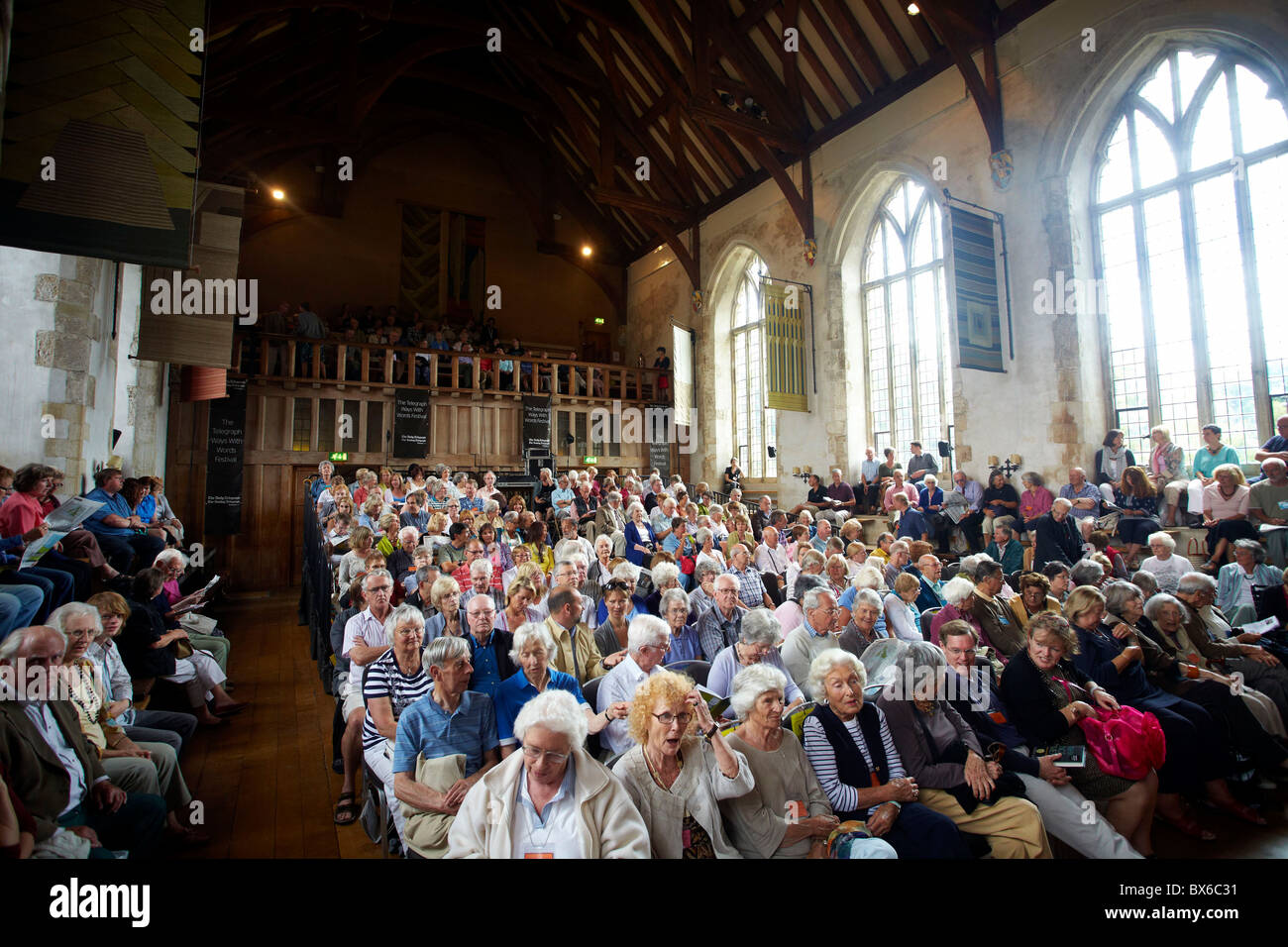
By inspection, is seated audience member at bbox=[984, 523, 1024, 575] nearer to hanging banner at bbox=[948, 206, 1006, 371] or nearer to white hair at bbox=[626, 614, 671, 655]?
hanging banner at bbox=[948, 206, 1006, 371]

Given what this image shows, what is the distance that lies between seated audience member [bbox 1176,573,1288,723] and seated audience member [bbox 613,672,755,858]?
351 centimetres

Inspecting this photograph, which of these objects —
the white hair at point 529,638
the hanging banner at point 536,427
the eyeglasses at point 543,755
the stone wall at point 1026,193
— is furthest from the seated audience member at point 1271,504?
the hanging banner at point 536,427

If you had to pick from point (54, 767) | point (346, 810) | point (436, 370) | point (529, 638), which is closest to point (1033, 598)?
point (529, 638)

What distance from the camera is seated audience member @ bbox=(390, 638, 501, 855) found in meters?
2.24

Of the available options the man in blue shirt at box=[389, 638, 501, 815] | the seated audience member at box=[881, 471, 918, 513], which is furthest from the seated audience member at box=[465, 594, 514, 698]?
the seated audience member at box=[881, 471, 918, 513]

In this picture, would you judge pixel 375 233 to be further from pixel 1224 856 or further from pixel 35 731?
pixel 1224 856

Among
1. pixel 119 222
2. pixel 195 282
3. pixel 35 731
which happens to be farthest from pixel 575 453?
pixel 35 731

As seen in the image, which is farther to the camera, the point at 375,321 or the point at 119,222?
the point at 375,321

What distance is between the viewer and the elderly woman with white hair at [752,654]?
115 inches

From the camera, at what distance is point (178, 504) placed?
9344 mm

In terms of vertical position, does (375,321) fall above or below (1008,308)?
above

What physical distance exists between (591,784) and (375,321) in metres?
12.6

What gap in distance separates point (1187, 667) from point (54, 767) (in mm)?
5181

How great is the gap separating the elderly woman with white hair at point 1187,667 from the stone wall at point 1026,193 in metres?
4.42
